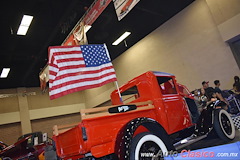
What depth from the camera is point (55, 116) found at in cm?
1498

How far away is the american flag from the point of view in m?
3.53

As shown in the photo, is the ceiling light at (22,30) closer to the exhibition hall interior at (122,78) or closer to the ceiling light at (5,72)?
the exhibition hall interior at (122,78)

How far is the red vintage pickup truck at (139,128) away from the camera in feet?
7.82

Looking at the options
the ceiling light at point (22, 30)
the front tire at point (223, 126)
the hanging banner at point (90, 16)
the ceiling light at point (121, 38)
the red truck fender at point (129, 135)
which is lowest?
the front tire at point (223, 126)

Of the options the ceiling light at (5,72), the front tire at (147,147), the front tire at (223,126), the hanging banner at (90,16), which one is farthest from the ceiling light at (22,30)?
the front tire at (223,126)

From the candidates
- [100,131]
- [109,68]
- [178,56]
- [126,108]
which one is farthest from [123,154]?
[178,56]

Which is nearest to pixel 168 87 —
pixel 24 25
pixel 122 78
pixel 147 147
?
pixel 147 147

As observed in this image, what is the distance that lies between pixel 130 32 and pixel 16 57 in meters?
6.33

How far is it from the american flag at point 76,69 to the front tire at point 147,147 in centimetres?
165

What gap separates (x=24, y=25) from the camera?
752 centimetres

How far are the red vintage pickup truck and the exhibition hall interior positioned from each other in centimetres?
2

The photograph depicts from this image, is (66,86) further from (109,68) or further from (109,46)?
(109,46)

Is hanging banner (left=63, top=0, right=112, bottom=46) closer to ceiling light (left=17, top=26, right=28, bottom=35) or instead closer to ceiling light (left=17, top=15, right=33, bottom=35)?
ceiling light (left=17, top=15, right=33, bottom=35)

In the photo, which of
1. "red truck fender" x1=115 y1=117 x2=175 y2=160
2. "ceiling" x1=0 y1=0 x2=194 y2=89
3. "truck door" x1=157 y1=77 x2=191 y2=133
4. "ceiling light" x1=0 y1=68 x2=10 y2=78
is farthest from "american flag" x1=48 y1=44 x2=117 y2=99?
"ceiling light" x1=0 y1=68 x2=10 y2=78
